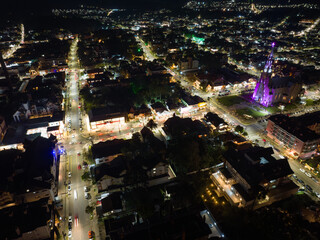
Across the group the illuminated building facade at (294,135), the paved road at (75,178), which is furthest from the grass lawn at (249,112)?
the paved road at (75,178)

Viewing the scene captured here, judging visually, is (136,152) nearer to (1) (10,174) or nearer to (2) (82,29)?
(1) (10,174)

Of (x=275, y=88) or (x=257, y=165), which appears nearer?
(x=257, y=165)

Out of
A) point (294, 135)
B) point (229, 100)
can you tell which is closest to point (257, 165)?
point (294, 135)

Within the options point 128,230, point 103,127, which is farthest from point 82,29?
point 128,230

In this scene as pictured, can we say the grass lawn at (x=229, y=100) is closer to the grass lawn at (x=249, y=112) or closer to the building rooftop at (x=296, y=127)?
the grass lawn at (x=249, y=112)

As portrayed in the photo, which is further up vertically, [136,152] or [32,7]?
[32,7]

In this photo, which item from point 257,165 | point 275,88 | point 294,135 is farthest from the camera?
point 275,88

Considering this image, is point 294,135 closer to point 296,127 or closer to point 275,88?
point 296,127

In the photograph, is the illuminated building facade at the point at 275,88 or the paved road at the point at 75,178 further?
the illuminated building facade at the point at 275,88
